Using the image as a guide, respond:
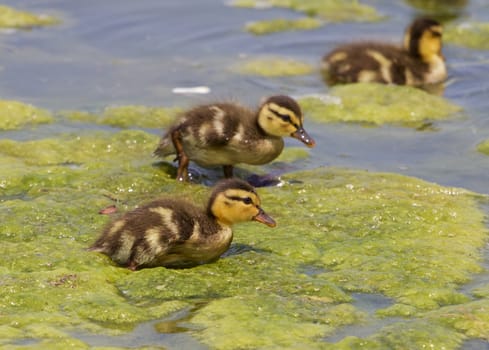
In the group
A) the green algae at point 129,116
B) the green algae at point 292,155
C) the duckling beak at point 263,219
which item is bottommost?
the green algae at point 292,155

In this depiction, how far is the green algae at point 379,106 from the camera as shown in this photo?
32.8ft

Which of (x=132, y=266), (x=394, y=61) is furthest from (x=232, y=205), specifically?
(x=394, y=61)

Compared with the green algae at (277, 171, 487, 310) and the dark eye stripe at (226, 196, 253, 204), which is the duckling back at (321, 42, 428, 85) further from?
the dark eye stripe at (226, 196, 253, 204)

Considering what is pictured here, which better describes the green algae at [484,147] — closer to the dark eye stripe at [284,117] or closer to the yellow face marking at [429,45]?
the dark eye stripe at [284,117]

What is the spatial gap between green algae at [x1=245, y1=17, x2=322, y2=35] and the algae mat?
16.7ft

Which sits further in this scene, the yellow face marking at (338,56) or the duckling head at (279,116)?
the yellow face marking at (338,56)

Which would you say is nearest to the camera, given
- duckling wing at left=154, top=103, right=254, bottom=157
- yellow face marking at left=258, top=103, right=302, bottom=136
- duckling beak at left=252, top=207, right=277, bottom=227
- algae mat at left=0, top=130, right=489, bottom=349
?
algae mat at left=0, top=130, right=489, bottom=349

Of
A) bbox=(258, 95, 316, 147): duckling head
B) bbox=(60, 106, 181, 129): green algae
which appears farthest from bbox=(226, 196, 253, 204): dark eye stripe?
bbox=(60, 106, 181, 129): green algae

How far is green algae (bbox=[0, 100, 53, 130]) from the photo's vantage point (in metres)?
9.29

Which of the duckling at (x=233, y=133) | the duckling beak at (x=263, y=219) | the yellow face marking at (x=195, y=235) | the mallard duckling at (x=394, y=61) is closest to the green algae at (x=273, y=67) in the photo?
the mallard duckling at (x=394, y=61)

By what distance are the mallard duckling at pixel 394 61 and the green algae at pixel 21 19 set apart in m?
3.59

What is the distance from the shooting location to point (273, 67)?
38.3 ft

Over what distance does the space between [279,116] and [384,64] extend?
3388 mm

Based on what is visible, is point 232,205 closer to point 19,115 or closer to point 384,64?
point 19,115
